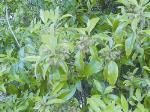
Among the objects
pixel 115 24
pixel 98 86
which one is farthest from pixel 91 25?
pixel 98 86

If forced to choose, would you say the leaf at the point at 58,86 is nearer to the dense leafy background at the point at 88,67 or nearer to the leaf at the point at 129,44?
the dense leafy background at the point at 88,67

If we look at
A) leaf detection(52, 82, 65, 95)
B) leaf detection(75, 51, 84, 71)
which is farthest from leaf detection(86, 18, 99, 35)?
leaf detection(52, 82, 65, 95)

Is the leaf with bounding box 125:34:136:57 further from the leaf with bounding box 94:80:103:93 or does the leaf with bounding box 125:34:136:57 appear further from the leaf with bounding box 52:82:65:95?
the leaf with bounding box 52:82:65:95

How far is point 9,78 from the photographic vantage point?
1596 mm

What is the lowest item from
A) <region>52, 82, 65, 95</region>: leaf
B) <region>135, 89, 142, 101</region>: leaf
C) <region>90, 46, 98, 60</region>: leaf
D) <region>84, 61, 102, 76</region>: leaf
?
<region>135, 89, 142, 101</region>: leaf

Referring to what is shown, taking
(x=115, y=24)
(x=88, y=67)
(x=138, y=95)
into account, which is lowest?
(x=138, y=95)

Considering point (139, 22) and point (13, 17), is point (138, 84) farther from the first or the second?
point (13, 17)

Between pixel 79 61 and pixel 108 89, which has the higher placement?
pixel 79 61

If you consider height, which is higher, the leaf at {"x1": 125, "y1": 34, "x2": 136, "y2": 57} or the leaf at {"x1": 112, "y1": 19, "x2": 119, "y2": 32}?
the leaf at {"x1": 112, "y1": 19, "x2": 119, "y2": 32}

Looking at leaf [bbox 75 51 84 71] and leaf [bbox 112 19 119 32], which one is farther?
leaf [bbox 112 19 119 32]

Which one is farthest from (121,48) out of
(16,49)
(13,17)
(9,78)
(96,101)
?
(13,17)

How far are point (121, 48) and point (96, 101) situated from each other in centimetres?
22

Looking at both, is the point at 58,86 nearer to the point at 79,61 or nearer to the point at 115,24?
the point at 79,61

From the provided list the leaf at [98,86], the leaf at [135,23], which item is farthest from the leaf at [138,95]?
the leaf at [135,23]
